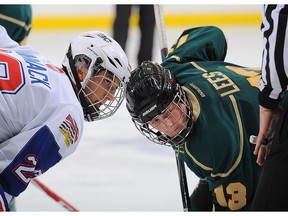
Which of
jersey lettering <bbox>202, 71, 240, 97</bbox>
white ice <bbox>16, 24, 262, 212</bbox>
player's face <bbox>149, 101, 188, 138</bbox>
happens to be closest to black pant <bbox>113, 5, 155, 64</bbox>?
white ice <bbox>16, 24, 262, 212</bbox>

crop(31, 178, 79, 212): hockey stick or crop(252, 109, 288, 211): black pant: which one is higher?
crop(252, 109, 288, 211): black pant

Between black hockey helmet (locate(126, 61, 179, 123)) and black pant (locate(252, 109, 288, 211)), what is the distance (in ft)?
1.51

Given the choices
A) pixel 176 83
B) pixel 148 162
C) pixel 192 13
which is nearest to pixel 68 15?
pixel 192 13

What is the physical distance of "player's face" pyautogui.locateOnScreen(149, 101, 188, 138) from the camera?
7.21 feet

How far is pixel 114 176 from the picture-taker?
3348 mm

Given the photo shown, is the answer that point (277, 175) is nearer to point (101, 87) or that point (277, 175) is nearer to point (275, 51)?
point (275, 51)

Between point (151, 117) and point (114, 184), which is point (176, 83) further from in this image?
point (114, 184)

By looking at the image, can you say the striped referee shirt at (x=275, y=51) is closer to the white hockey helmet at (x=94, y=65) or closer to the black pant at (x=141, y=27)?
the white hockey helmet at (x=94, y=65)

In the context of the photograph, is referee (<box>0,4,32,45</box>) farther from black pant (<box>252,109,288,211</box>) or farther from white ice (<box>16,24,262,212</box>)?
black pant (<box>252,109,288,211</box>)

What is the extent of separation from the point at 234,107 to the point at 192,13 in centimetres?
398

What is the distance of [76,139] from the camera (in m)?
2.02

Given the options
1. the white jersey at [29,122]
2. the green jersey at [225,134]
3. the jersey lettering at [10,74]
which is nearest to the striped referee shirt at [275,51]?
the green jersey at [225,134]

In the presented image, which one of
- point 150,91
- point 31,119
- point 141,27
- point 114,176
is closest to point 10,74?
point 31,119

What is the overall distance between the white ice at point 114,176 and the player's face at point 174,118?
77 cm
